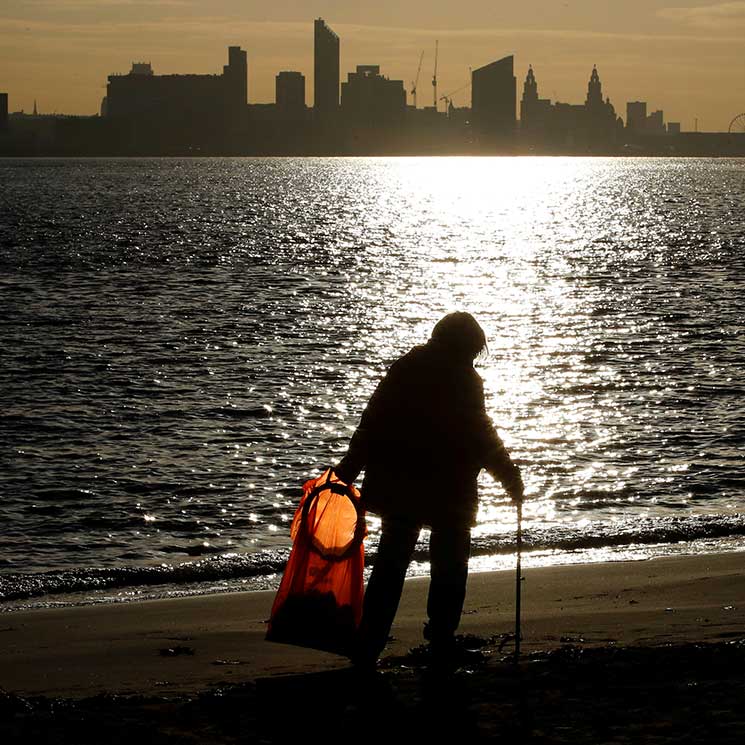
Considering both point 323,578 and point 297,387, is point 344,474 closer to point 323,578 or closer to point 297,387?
point 323,578

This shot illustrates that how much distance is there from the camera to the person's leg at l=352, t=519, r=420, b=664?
6816 millimetres

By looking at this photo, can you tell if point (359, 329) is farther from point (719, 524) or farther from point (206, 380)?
point (719, 524)

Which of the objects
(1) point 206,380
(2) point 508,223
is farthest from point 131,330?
(2) point 508,223

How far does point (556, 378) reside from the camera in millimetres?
24172

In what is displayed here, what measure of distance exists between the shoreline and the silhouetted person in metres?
0.62

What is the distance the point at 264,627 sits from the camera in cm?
835

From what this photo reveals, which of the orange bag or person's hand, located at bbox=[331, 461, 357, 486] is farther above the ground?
person's hand, located at bbox=[331, 461, 357, 486]

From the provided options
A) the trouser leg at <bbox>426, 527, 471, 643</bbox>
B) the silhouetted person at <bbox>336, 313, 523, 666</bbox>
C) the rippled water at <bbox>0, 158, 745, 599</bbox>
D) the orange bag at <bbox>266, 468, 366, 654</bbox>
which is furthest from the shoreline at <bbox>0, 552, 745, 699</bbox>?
the rippled water at <bbox>0, 158, 745, 599</bbox>

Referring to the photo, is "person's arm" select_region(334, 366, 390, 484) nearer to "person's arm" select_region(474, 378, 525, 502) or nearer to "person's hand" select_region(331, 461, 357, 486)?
"person's hand" select_region(331, 461, 357, 486)

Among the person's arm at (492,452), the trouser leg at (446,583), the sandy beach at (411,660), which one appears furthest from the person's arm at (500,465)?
the sandy beach at (411,660)

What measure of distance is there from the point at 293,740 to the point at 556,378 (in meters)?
18.9

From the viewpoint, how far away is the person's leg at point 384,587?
6.82 metres

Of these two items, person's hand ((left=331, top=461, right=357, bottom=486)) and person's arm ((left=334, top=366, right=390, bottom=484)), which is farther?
person's hand ((left=331, top=461, right=357, bottom=486))

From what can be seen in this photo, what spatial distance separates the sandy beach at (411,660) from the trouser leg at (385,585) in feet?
0.56
